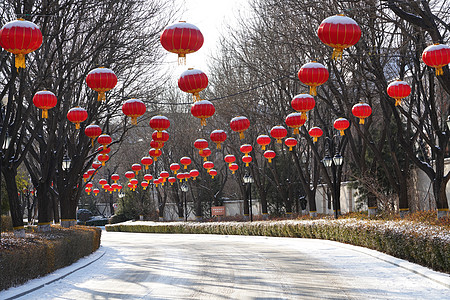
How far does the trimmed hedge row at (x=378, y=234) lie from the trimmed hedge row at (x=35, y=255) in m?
9.09

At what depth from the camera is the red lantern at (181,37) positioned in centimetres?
1135

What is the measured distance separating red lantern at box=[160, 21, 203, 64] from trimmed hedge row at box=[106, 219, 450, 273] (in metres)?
6.94

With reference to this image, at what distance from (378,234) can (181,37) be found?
934 cm

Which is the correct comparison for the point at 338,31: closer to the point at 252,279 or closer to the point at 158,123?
the point at 252,279

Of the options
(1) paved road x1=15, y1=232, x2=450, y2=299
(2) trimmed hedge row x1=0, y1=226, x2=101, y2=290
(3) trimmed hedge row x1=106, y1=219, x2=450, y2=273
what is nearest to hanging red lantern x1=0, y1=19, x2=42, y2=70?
(2) trimmed hedge row x1=0, y1=226, x2=101, y2=290

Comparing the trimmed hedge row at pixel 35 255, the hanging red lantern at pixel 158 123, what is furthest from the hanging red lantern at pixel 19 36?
the hanging red lantern at pixel 158 123

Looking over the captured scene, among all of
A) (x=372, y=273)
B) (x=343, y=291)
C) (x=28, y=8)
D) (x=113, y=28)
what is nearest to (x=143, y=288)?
(x=343, y=291)

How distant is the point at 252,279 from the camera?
11727 millimetres

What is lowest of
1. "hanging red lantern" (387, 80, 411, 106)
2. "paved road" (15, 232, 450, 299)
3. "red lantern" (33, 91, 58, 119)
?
"paved road" (15, 232, 450, 299)

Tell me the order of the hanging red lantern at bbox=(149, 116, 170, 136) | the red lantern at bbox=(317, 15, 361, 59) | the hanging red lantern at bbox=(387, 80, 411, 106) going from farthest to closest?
the hanging red lantern at bbox=(149, 116, 170, 136)
the hanging red lantern at bbox=(387, 80, 411, 106)
the red lantern at bbox=(317, 15, 361, 59)

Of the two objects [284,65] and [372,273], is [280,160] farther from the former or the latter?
[372,273]

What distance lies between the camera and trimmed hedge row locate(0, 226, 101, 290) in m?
10.6

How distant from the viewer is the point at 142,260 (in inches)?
698

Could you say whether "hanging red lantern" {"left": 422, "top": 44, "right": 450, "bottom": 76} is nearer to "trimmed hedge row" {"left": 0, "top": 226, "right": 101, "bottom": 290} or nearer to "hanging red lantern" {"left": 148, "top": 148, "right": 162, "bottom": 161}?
"trimmed hedge row" {"left": 0, "top": 226, "right": 101, "bottom": 290}
